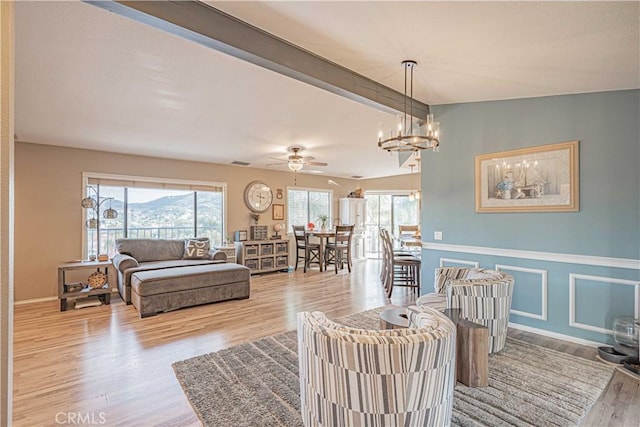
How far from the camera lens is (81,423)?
197cm

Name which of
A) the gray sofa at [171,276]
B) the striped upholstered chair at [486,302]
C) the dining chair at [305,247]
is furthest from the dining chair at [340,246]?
the striped upholstered chair at [486,302]

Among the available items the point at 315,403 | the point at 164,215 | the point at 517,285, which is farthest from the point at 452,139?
the point at 164,215

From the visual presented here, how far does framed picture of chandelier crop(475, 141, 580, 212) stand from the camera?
3242 mm

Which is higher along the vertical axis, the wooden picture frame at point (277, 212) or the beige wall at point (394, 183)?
the beige wall at point (394, 183)

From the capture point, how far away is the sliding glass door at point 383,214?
9180mm

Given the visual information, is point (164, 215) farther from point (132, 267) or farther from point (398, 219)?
point (398, 219)

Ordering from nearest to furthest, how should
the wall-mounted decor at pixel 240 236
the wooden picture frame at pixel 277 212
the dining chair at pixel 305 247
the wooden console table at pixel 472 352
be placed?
the wooden console table at pixel 472 352 → the wall-mounted decor at pixel 240 236 → the dining chair at pixel 305 247 → the wooden picture frame at pixel 277 212

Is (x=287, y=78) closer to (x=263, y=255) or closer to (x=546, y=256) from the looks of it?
(x=546, y=256)

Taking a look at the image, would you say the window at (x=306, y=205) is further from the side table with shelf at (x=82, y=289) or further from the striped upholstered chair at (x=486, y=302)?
the striped upholstered chair at (x=486, y=302)

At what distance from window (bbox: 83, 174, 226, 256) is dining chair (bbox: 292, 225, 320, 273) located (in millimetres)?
1819

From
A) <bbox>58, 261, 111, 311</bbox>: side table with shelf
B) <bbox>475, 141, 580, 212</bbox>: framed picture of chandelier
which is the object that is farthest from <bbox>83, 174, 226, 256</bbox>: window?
<bbox>475, 141, 580, 212</bbox>: framed picture of chandelier

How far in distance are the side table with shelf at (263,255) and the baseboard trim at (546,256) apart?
3652mm

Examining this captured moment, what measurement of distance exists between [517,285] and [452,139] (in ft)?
6.65

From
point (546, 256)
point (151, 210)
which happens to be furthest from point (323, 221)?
point (546, 256)
